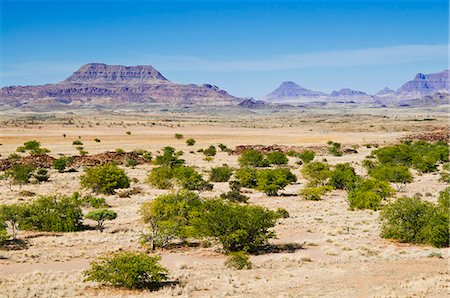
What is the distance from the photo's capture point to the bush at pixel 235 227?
22.8 m

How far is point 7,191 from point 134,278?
25.5 meters

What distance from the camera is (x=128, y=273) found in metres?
17.1

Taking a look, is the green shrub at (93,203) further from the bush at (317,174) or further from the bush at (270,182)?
the bush at (317,174)

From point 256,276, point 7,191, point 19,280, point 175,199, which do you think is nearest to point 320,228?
point 175,199

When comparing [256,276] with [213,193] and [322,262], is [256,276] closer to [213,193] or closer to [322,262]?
[322,262]

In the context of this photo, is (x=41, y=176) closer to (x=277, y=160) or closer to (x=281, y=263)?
(x=277, y=160)

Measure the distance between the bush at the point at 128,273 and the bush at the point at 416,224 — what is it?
13.1 metres

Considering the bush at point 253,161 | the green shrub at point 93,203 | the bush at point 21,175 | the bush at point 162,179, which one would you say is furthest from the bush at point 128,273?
the bush at point 253,161

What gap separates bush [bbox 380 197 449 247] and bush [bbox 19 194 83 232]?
1668 centimetres

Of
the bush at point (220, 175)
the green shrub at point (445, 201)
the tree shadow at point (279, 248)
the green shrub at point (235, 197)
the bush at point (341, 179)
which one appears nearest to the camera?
the tree shadow at point (279, 248)

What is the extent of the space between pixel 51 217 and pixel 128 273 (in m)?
11.8

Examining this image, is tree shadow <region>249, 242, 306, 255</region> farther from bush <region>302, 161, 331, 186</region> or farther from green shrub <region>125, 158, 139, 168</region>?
green shrub <region>125, 158, 139, 168</region>

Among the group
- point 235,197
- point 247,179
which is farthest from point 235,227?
point 247,179

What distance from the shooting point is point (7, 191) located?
127 feet
